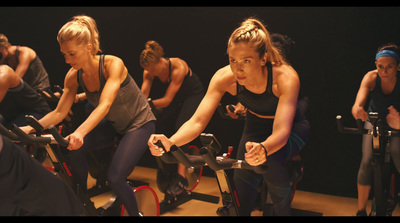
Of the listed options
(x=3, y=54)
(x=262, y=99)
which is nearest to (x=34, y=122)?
(x=262, y=99)

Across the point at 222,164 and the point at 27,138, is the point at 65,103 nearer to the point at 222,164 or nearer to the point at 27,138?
the point at 27,138

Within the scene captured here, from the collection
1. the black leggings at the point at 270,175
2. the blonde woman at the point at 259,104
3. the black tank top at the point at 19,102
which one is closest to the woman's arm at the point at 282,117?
the blonde woman at the point at 259,104

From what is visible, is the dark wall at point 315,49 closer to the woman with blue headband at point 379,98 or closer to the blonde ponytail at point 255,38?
the woman with blue headband at point 379,98

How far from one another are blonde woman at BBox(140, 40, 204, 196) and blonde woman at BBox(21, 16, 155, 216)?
1.04 meters

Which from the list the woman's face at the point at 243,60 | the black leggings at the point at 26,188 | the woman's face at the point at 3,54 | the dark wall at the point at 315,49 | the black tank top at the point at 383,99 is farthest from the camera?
the woman's face at the point at 3,54

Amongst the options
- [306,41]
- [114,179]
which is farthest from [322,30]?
[114,179]

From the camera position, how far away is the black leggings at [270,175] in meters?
2.37

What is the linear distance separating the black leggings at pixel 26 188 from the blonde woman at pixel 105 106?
32.2 inches

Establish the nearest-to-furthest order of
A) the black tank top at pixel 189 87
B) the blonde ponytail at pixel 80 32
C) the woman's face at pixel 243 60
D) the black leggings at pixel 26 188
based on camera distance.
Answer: the black leggings at pixel 26 188 < the woman's face at pixel 243 60 < the blonde ponytail at pixel 80 32 < the black tank top at pixel 189 87

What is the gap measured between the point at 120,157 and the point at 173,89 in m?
1.57

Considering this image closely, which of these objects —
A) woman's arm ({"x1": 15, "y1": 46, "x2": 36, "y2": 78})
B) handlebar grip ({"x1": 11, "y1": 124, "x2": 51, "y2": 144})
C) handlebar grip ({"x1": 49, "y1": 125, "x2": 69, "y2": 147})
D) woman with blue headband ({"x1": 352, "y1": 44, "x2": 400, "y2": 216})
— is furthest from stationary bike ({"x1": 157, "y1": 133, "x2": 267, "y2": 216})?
woman's arm ({"x1": 15, "y1": 46, "x2": 36, "y2": 78})

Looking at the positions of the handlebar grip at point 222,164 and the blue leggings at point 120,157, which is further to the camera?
the blue leggings at point 120,157

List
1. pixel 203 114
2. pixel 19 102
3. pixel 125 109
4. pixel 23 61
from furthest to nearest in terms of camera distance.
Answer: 1. pixel 23 61
2. pixel 19 102
3. pixel 125 109
4. pixel 203 114

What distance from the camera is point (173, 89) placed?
4.45 meters
